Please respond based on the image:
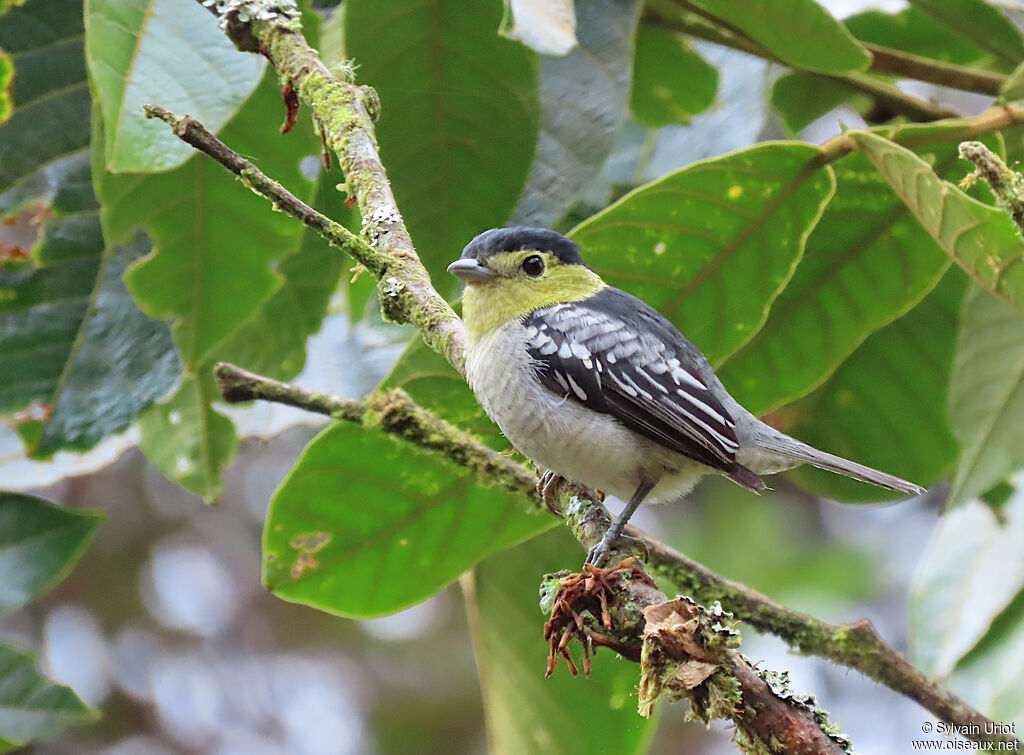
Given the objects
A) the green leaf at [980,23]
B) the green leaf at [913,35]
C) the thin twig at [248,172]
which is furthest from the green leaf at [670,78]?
the thin twig at [248,172]

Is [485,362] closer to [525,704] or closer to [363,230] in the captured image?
[363,230]

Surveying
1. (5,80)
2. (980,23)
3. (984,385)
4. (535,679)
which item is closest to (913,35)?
(980,23)

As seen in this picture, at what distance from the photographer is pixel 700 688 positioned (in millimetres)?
1441

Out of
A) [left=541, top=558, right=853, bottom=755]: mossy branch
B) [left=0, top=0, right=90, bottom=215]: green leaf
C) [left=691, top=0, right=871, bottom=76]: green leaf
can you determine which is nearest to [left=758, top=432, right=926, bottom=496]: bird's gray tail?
[left=541, top=558, right=853, bottom=755]: mossy branch

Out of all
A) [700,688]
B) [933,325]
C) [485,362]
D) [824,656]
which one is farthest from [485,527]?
[933,325]

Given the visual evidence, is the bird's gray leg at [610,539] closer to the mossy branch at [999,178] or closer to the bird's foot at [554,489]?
the bird's foot at [554,489]

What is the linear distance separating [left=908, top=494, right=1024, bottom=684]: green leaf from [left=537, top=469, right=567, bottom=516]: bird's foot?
1260 millimetres

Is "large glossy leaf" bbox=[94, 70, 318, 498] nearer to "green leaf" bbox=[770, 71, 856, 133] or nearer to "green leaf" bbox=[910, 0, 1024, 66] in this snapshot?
"green leaf" bbox=[770, 71, 856, 133]

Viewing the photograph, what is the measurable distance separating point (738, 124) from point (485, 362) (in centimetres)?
165

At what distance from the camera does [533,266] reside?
277 centimetres

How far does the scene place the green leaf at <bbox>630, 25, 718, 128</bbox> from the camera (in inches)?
140

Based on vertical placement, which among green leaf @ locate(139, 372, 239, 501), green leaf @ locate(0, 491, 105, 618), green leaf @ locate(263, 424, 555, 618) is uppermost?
green leaf @ locate(263, 424, 555, 618)

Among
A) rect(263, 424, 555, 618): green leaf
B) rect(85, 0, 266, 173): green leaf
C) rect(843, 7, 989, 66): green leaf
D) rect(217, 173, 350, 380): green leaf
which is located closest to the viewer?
rect(85, 0, 266, 173): green leaf

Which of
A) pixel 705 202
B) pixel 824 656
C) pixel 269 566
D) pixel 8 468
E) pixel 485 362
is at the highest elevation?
pixel 705 202
